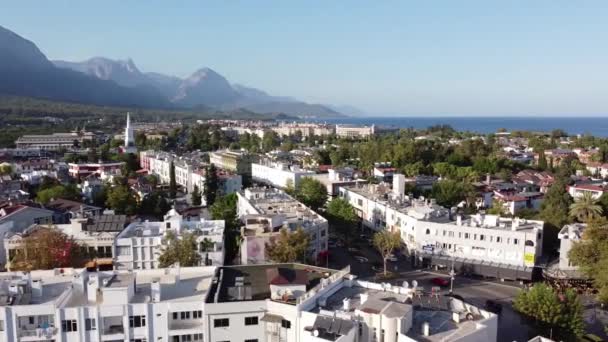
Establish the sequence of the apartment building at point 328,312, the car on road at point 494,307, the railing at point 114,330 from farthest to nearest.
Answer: the car on road at point 494,307 → the railing at point 114,330 → the apartment building at point 328,312

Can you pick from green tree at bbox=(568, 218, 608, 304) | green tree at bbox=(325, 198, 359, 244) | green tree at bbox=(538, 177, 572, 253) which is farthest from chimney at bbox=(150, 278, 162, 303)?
green tree at bbox=(538, 177, 572, 253)

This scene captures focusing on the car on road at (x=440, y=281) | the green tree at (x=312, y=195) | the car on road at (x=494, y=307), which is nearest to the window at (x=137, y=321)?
the car on road at (x=494, y=307)

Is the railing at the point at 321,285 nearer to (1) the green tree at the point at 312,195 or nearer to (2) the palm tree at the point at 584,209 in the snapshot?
(1) the green tree at the point at 312,195

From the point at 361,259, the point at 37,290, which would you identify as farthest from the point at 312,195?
the point at 37,290

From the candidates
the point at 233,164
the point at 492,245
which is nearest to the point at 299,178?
the point at 233,164

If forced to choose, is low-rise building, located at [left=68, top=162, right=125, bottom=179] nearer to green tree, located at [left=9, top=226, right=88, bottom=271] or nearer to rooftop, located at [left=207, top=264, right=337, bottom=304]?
green tree, located at [left=9, top=226, right=88, bottom=271]

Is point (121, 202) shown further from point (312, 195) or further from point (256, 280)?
point (256, 280)
